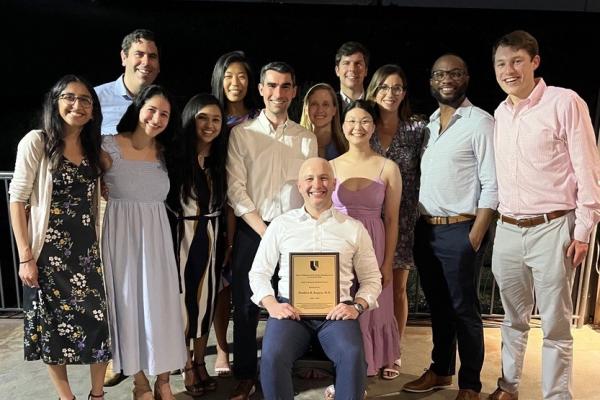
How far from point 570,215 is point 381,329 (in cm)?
113

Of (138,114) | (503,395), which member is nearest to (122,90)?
(138,114)

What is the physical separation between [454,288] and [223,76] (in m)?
1.74

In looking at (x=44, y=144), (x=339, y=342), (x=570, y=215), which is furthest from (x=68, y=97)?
(x=570, y=215)

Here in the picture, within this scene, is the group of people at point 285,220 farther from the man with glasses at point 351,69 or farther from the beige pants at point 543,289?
the man with glasses at point 351,69

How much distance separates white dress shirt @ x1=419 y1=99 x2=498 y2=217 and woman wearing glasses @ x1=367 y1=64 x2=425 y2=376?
0.23 metres

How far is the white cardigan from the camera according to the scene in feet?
7.73

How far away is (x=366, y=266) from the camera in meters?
2.60

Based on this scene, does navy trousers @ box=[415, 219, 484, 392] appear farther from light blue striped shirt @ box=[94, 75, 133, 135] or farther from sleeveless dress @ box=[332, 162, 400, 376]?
light blue striped shirt @ box=[94, 75, 133, 135]

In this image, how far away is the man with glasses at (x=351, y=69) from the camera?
3.25 metres

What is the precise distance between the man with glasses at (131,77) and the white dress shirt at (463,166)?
1.74m

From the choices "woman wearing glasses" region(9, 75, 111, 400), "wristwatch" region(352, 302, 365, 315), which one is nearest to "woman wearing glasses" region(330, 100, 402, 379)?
"wristwatch" region(352, 302, 365, 315)

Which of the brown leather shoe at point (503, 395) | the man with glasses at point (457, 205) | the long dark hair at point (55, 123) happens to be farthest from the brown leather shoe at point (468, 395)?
the long dark hair at point (55, 123)

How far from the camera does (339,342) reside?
2.37 metres

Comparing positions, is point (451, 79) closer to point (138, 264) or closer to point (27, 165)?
point (138, 264)
